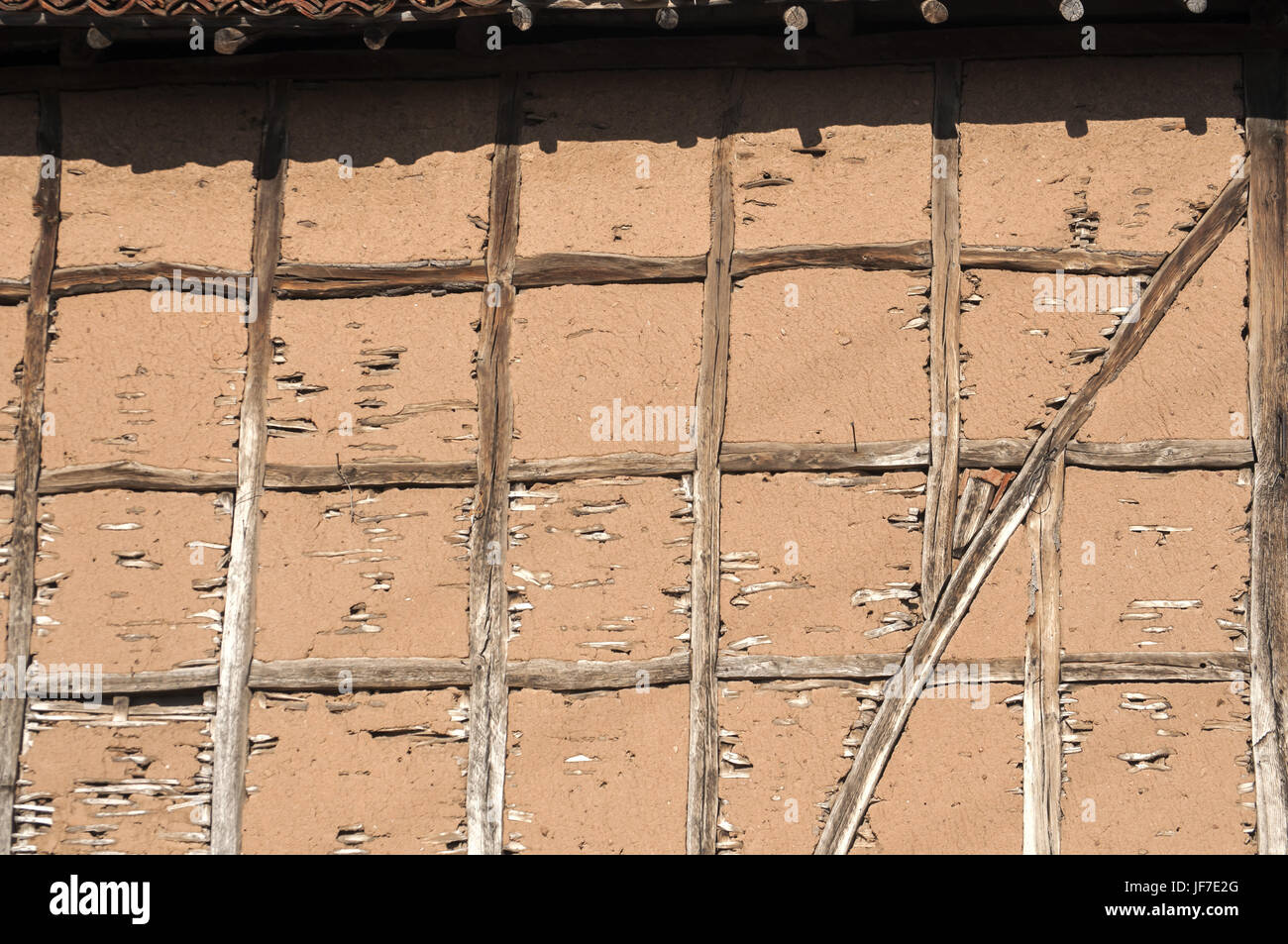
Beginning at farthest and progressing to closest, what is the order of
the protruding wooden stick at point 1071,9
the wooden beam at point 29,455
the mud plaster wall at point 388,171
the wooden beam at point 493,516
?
the mud plaster wall at point 388,171
the wooden beam at point 29,455
the wooden beam at point 493,516
the protruding wooden stick at point 1071,9

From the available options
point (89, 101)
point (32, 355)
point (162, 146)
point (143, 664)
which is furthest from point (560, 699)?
point (89, 101)

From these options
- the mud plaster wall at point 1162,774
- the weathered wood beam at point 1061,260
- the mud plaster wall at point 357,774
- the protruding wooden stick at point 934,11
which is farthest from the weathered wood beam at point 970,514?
the mud plaster wall at point 357,774

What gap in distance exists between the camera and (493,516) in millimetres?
4293

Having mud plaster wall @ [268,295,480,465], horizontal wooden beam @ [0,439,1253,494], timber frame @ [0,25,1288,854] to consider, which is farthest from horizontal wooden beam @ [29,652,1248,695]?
mud plaster wall @ [268,295,480,465]

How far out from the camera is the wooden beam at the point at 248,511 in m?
4.23

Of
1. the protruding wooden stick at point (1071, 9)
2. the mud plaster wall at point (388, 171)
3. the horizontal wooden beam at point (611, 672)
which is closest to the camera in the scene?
the protruding wooden stick at point (1071, 9)

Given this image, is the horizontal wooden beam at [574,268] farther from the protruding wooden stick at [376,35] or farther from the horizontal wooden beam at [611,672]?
the horizontal wooden beam at [611,672]

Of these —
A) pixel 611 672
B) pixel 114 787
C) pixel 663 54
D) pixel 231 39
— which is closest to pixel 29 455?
pixel 114 787

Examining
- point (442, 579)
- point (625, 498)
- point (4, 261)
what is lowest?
point (442, 579)

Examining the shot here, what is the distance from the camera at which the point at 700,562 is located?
4.21 metres

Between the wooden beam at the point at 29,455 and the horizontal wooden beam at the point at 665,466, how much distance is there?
11 centimetres

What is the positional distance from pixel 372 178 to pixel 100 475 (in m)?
1.69

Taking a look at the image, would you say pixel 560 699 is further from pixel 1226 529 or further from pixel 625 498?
pixel 1226 529

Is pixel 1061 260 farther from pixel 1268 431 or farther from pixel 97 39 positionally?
pixel 97 39
